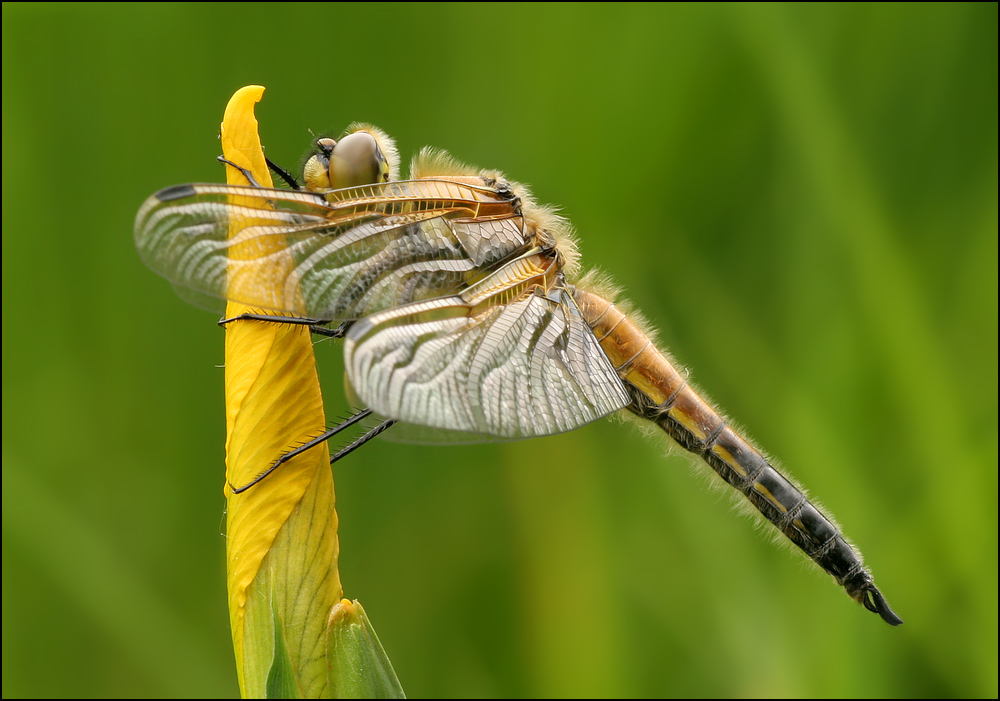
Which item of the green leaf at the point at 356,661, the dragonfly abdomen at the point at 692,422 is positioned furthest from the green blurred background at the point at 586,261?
the green leaf at the point at 356,661

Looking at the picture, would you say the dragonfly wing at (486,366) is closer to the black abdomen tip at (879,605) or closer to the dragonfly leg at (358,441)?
the dragonfly leg at (358,441)

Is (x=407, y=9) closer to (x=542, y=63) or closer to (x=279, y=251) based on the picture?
(x=542, y=63)

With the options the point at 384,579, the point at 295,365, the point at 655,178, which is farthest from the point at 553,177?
the point at 295,365

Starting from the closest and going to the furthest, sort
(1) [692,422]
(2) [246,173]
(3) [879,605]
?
1. (2) [246,173]
2. (3) [879,605]
3. (1) [692,422]

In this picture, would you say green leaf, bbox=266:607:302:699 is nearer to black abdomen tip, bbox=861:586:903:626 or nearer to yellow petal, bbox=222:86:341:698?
yellow petal, bbox=222:86:341:698

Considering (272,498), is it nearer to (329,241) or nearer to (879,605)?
(329,241)

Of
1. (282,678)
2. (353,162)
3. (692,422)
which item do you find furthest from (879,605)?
(353,162)

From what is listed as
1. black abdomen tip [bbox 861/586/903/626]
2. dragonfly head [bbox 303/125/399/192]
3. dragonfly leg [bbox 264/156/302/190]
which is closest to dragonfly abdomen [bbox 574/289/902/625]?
black abdomen tip [bbox 861/586/903/626]
